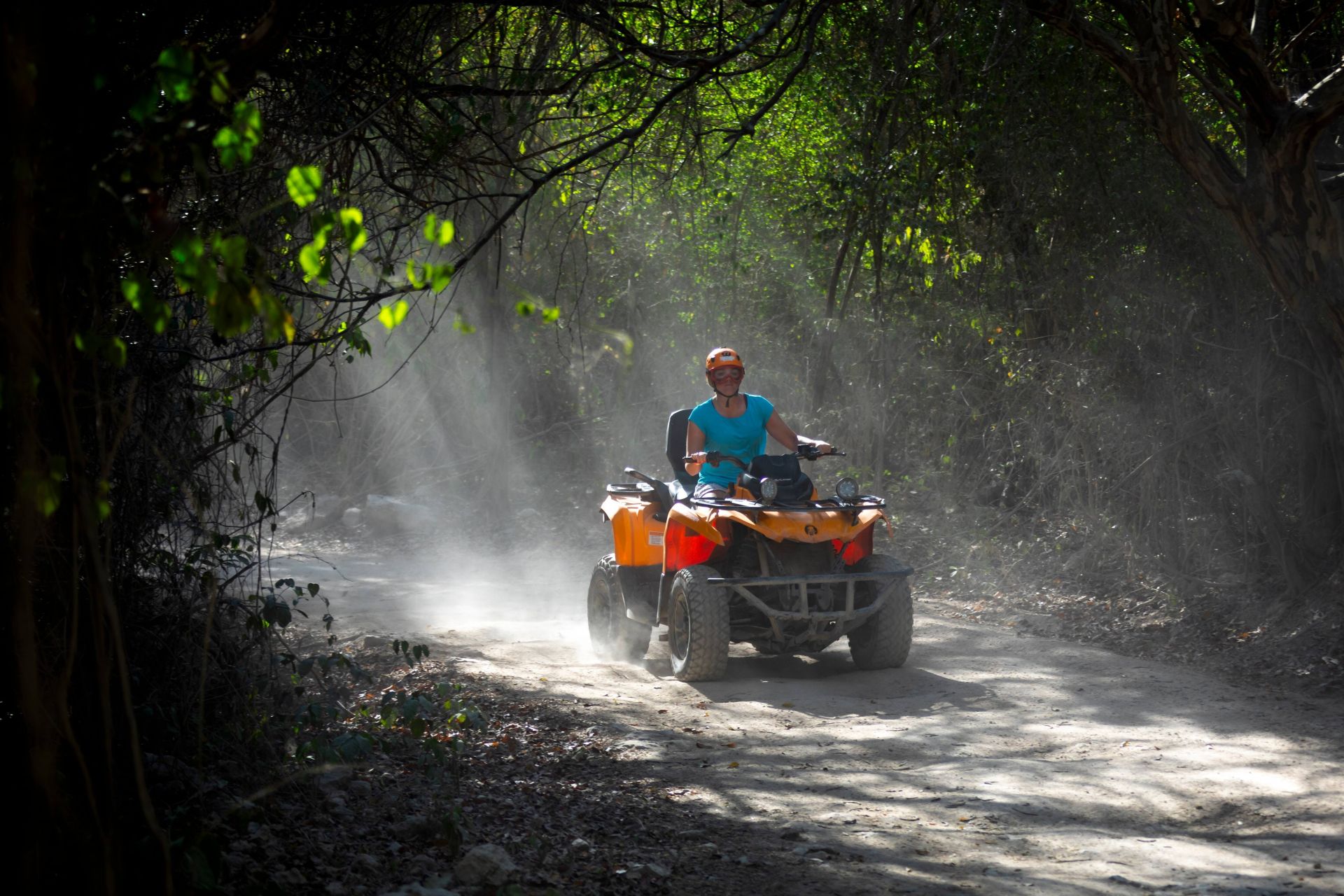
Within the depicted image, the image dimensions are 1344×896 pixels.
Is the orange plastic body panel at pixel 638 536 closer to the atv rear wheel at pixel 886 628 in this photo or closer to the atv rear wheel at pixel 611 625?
the atv rear wheel at pixel 611 625

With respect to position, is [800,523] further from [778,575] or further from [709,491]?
[709,491]

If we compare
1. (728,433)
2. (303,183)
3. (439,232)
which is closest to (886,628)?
(728,433)

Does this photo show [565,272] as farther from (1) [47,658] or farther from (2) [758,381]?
(1) [47,658]

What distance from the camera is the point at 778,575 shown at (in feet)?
25.7

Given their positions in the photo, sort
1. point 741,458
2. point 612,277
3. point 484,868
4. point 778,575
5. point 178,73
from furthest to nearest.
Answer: point 612,277 → point 741,458 → point 778,575 → point 484,868 → point 178,73

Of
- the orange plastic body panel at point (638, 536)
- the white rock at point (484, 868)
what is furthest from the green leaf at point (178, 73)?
the orange plastic body panel at point (638, 536)

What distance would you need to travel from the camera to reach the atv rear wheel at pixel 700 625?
7.61 meters

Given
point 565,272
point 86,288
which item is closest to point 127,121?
point 86,288

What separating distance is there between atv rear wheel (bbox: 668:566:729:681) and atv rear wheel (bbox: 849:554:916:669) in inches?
36.2

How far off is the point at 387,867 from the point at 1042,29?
7.35 m

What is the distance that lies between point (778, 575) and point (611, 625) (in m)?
1.77

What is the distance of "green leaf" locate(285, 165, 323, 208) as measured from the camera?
2.47 metres

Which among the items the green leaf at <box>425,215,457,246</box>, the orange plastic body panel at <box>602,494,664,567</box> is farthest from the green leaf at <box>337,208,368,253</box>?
the orange plastic body panel at <box>602,494,664,567</box>

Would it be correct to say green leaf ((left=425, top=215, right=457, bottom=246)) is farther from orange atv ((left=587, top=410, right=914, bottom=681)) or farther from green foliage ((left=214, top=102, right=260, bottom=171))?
orange atv ((left=587, top=410, right=914, bottom=681))
